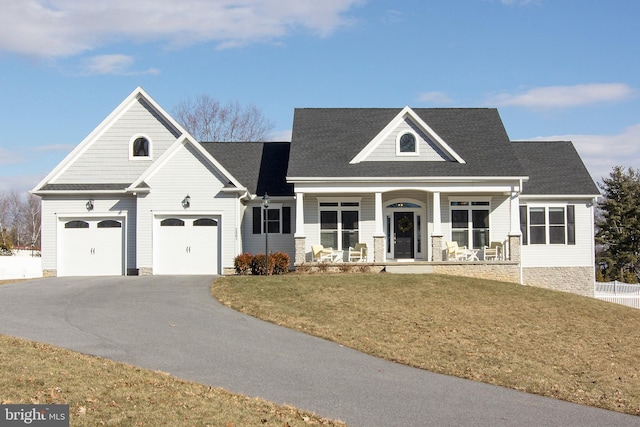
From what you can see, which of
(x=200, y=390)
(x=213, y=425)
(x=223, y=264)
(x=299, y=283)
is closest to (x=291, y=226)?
(x=223, y=264)

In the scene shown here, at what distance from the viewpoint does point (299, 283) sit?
20578 mm

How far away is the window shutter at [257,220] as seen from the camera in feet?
89.2

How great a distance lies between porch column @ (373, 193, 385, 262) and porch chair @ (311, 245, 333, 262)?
5.68 feet

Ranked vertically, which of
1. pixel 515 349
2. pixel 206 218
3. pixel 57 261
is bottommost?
pixel 515 349

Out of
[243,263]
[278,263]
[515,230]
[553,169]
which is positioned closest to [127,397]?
[243,263]

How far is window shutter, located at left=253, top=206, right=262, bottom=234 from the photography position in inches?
1070

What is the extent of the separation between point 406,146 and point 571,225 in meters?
7.70

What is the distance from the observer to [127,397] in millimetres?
8898

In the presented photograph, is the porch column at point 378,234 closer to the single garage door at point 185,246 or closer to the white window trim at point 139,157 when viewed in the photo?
the single garage door at point 185,246

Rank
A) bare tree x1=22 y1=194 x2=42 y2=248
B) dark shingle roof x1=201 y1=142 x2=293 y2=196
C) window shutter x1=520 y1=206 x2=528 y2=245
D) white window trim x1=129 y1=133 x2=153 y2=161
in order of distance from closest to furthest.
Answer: white window trim x1=129 y1=133 x2=153 y2=161 → window shutter x1=520 y1=206 x2=528 y2=245 → dark shingle roof x1=201 y1=142 x2=293 y2=196 → bare tree x1=22 y1=194 x2=42 y2=248

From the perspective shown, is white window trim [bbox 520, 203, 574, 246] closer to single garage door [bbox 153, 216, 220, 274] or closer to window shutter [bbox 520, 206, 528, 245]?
window shutter [bbox 520, 206, 528, 245]

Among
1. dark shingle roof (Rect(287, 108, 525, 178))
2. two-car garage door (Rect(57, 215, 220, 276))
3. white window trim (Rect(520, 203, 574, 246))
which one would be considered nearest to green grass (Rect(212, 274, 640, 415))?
two-car garage door (Rect(57, 215, 220, 276))

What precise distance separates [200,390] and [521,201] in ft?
67.3

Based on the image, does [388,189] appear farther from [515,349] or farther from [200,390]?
[200,390]
